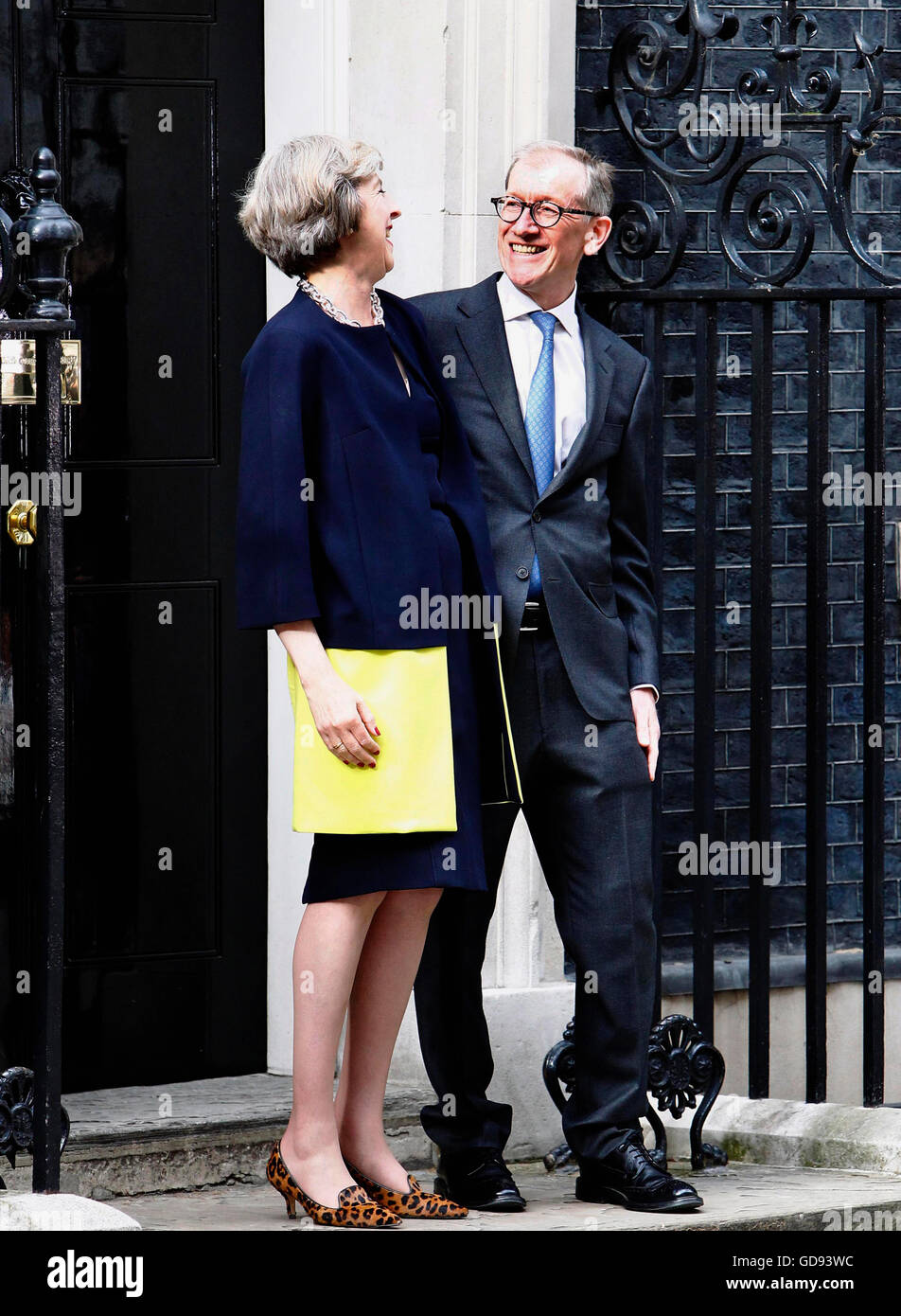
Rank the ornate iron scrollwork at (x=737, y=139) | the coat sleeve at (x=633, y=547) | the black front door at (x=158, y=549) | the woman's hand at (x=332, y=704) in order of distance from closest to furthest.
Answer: the woman's hand at (x=332, y=704) → the coat sleeve at (x=633, y=547) → the ornate iron scrollwork at (x=737, y=139) → the black front door at (x=158, y=549)

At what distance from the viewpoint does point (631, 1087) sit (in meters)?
4.71

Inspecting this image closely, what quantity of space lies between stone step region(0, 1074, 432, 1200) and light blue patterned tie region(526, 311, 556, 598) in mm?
1451

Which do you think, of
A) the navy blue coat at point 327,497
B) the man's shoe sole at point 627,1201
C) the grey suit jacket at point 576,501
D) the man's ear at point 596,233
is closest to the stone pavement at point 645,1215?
the man's shoe sole at point 627,1201

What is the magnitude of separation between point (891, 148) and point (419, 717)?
3.04m

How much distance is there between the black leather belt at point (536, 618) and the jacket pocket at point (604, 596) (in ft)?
0.41

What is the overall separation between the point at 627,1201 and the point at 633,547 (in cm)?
139

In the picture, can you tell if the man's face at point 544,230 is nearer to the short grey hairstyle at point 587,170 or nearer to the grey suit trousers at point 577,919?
the short grey hairstyle at point 587,170

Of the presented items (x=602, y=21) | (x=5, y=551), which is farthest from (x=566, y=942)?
(x=602, y=21)

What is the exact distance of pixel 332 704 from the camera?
4145 millimetres

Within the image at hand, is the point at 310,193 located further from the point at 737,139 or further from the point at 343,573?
the point at 737,139

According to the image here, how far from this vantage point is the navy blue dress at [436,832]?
422cm

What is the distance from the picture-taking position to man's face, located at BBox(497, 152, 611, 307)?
4.67m

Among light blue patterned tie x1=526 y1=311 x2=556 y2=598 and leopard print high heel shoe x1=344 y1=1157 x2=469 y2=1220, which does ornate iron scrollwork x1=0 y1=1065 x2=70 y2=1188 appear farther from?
light blue patterned tie x1=526 y1=311 x2=556 y2=598

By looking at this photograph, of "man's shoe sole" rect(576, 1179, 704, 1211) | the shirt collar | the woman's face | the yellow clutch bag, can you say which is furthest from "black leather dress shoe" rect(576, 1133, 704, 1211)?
the woman's face
